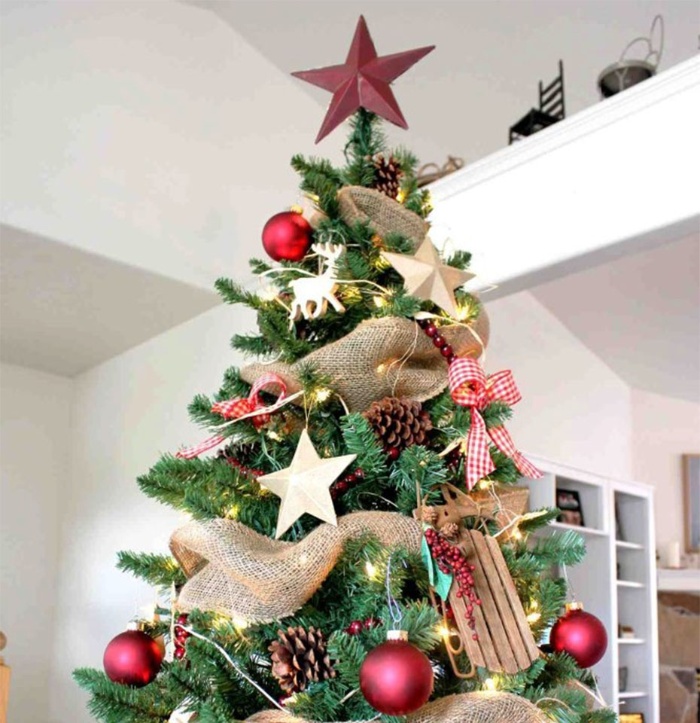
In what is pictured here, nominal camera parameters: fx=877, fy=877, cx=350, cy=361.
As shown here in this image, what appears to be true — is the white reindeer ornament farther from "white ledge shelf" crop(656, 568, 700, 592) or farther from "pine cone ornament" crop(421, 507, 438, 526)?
"white ledge shelf" crop(656, 568, 700, 592)

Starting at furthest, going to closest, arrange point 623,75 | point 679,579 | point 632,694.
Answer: point 679,579 → point 632,694 → point 623,75

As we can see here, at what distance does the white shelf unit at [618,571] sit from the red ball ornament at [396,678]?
9.96 ft

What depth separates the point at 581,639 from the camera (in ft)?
3.65

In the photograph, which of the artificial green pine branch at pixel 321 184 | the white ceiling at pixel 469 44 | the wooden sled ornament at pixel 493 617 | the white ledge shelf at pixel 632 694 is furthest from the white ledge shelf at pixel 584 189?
the white ledge shelf at pixel 632 694

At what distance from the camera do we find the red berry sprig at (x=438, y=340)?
4.03ft

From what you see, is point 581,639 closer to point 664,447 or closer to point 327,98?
point 327,98

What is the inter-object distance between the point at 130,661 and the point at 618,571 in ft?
12.5

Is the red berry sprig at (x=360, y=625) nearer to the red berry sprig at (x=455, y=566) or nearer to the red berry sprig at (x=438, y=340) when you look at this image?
the red berry sprig at (x=455, y=566)

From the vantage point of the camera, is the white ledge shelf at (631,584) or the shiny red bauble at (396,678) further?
the white ledge shelf at (631,584)

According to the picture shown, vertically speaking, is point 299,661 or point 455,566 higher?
point 455,566

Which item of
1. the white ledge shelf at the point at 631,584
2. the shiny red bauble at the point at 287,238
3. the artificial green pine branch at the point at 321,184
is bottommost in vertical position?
the white ledge shelf at the point at 631,584

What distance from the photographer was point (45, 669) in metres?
3.68

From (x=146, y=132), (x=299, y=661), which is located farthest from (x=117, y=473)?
(x=299, y=661)

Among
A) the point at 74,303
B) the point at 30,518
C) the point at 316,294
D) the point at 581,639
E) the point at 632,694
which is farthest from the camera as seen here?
the point at 632,694
